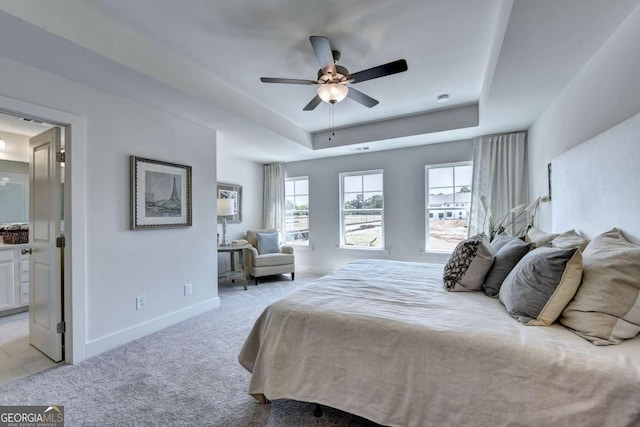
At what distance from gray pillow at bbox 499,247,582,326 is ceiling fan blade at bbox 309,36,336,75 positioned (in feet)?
5.93

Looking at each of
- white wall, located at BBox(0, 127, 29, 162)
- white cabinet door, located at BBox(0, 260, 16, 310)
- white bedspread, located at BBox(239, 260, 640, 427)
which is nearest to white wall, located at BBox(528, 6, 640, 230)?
white bedspread, located at BBox(239, 260, 640, 427)

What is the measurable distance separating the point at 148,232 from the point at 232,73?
1.84 meters

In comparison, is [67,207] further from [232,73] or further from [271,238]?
[271,238]

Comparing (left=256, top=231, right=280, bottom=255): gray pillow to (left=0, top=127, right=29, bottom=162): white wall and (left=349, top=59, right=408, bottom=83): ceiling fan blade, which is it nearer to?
(left=0, top=127, right=29, bottom=162): white wall

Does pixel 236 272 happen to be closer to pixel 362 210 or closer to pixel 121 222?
pixel 121 222

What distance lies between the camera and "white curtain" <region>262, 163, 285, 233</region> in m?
5.82

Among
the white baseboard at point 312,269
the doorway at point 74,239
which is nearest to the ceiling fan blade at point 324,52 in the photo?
the doorway at point 74,239

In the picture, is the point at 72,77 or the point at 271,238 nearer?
the point at 72,77

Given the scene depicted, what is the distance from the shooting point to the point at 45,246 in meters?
2.43

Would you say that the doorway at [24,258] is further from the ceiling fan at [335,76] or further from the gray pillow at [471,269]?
the gray pillow at [471,269]

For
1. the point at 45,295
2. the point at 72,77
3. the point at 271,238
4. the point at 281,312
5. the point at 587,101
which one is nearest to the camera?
the point at 281,312

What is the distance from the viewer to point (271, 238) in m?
5.24

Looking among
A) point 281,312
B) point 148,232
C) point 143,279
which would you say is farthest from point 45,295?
point 281,312

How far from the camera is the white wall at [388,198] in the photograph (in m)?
4.59
